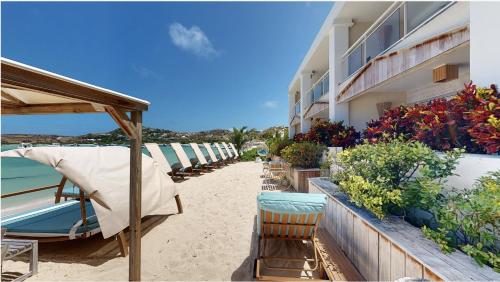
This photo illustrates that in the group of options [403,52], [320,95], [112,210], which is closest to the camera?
[112,210]

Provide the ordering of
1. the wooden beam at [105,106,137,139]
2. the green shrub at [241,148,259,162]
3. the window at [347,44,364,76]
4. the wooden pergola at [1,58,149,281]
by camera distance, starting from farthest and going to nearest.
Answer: the green shrub at [241,148,259,162] < the window at [347,44,364,76] < the wooden beam at [105,106,137,139] < the wooden pergola at [1,58,149,281]

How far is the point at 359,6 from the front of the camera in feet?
26.0

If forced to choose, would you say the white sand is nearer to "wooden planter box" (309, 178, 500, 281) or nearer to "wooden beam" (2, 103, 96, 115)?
"wooden planter box" (309, 178, 500, 281)

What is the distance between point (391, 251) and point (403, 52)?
469cm

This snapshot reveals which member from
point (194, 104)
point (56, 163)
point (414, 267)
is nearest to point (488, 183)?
point (414, 267)

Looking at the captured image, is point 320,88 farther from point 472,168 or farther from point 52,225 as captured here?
point 52,225

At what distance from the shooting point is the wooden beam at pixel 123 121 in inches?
119

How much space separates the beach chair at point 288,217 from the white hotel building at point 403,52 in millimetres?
3004

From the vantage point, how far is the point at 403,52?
5.11 metres

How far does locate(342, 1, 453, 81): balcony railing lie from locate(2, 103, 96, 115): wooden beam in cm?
681

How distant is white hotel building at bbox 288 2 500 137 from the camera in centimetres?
334

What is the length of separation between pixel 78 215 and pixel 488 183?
21.4 feet

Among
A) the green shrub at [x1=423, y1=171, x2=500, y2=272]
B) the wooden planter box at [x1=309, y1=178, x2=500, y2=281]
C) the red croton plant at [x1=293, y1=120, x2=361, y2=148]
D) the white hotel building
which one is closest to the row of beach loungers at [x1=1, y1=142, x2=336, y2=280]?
the wooden planter box at [x1=309, y1=178, x2=500, y2=281]

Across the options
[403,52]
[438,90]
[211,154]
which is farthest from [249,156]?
[403,52]
